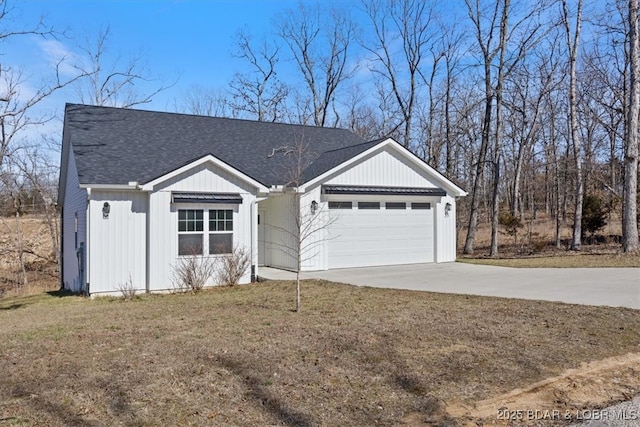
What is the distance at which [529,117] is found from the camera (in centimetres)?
2922

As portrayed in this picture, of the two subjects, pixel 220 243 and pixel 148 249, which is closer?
pixel 148 249

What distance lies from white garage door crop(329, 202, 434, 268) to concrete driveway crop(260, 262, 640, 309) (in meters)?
0.49

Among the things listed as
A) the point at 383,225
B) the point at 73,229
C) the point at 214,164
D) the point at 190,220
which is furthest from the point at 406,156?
the point at 73,229

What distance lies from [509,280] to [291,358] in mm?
8070

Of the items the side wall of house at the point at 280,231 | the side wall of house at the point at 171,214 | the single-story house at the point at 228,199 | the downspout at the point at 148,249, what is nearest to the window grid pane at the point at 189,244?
the single-story house at the point at 228,199

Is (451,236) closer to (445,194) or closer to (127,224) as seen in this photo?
(445,194)

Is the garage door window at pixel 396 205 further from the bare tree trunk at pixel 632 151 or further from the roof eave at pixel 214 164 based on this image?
the bare tree trunk at pixel 632 151

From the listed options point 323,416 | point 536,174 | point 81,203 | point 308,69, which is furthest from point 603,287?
point 536,174

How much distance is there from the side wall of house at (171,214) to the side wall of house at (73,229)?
177cm

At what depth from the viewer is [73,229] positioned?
47.9 ft

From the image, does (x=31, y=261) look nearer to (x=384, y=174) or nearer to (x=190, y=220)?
(x=190, y=220)

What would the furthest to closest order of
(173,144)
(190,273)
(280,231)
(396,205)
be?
(396,205), (280,231), (173,144), (190,273)

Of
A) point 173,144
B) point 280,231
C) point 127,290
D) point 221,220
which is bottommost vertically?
point 127,290

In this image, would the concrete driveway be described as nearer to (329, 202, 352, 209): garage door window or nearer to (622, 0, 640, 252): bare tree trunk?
(329, 202, 352, 209): garage door window
